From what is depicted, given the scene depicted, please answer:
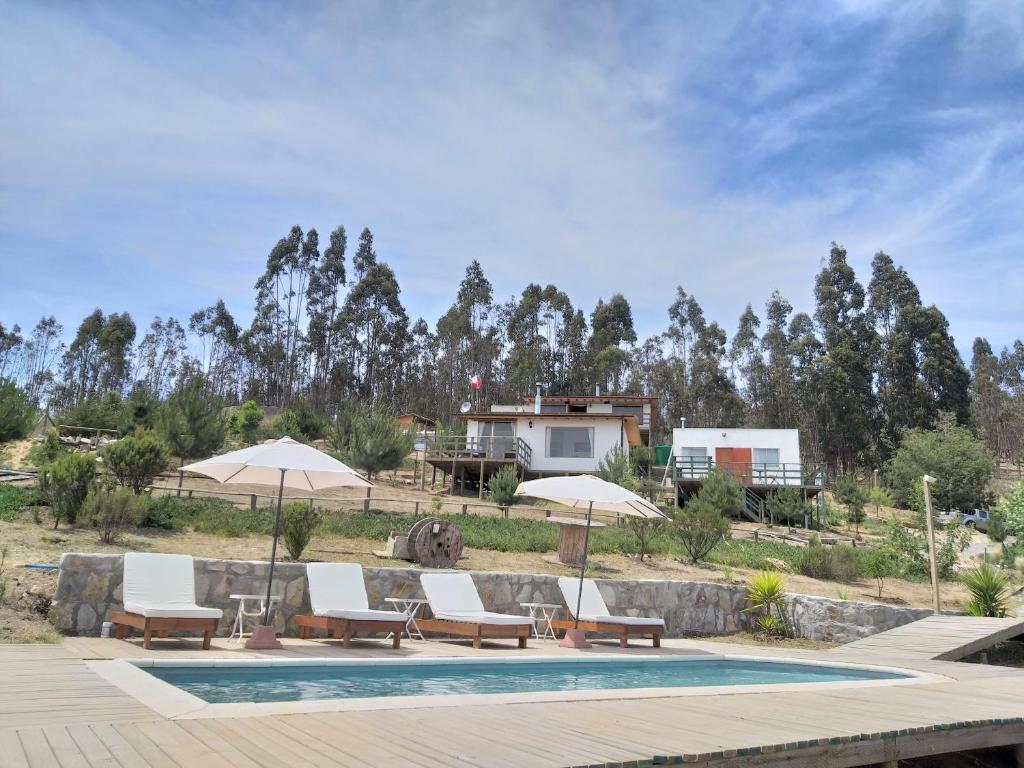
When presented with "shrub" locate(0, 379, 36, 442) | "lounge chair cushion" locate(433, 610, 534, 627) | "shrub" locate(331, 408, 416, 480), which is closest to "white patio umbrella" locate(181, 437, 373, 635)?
"lounge chair cushion" locate(433, 610, 534, 627)

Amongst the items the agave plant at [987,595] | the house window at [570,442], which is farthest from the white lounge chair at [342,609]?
the house window at [570,442]

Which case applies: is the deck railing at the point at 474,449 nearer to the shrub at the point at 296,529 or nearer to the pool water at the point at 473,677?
the shrub at the point at 296,529

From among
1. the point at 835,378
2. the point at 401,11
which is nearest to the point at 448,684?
the point at 401,11

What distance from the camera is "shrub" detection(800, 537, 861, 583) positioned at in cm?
1409

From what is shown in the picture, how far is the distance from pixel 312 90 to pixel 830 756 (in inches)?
561

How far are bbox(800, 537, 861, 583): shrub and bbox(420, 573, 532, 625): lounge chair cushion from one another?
7.73 meters

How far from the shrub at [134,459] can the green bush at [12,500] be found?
1.34 metres

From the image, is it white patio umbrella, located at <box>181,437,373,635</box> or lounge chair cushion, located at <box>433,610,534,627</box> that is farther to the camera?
lounge chair cushion, located at <box>433,610,534,627</box>

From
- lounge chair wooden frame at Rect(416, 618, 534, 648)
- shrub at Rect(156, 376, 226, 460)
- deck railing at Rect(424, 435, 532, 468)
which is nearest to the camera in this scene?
lounge chair wooden frame at Rect(416, 618, 534, 648)

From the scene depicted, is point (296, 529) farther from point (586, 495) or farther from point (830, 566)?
point (830, 566)

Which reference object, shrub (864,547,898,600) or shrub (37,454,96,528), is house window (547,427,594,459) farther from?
shrub (37,454,96,528)

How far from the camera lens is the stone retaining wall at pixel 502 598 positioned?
7.44 m

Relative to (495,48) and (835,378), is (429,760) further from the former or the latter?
(835,378)

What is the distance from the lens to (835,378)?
49.5 metres
